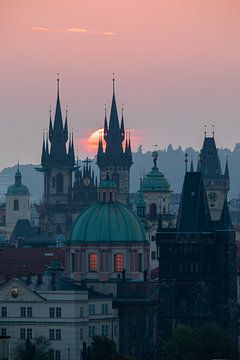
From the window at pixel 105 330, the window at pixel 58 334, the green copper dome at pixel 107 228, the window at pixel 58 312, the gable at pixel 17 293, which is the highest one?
the green copper dome at pixel 107 228

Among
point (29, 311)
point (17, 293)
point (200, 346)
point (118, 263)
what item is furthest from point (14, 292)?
point (200, 346)

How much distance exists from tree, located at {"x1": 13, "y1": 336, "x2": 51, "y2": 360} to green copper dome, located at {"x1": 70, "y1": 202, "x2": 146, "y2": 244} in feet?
62.6

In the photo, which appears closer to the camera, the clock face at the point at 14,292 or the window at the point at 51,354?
the window at the point at 51,354

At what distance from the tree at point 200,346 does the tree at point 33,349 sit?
246 inches

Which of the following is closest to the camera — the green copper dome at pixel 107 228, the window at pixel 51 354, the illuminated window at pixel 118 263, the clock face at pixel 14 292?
the window at pixel 51 354

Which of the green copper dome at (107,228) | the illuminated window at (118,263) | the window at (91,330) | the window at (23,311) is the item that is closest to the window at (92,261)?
the green copper dome at (107,228)

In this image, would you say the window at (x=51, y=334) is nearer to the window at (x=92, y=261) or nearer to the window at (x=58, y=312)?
the window at (x=58, y=312)

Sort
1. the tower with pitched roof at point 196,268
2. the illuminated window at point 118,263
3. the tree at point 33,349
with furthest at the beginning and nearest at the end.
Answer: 1. the illuminated window at point 118,263
2. the tower with pitched roof at point 196,268
3. the tree at point 33,349

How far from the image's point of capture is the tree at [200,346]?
148500 millimetres

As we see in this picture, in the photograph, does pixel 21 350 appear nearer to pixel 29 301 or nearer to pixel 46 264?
pixel 29 301

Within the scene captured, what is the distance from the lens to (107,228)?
181250mm

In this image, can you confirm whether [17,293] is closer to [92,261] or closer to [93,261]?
[93,261]

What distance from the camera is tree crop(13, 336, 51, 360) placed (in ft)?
485

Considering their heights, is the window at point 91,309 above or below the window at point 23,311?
above
